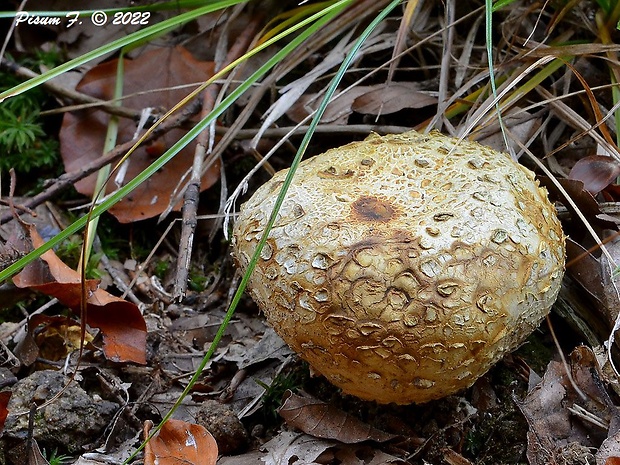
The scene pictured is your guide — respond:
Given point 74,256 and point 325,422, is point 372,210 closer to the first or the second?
point 325,422

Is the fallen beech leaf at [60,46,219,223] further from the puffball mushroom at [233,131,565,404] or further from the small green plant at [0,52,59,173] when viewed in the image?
the puffball mushroom at [233,131,565,404]

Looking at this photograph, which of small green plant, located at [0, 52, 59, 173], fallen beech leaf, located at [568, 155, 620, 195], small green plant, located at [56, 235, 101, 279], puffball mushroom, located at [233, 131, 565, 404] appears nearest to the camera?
puffball mushroom, located at [233, 131, 565, 404]

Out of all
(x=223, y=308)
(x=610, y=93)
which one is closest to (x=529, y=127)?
(x=610, y=93)

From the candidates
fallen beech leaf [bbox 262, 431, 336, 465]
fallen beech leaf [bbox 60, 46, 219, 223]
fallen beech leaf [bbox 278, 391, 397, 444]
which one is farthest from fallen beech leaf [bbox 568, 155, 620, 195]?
fallen beech leaf [bbox 60, 46, 219, 223]

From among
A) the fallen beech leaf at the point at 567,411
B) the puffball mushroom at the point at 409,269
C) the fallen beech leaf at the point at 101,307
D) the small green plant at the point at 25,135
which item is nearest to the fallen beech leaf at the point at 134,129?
the small green plant at the point at 25,135

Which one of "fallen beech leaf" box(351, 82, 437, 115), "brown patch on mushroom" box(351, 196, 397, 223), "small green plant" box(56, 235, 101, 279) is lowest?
"small green plant" box(56, 235, 101, 279)
